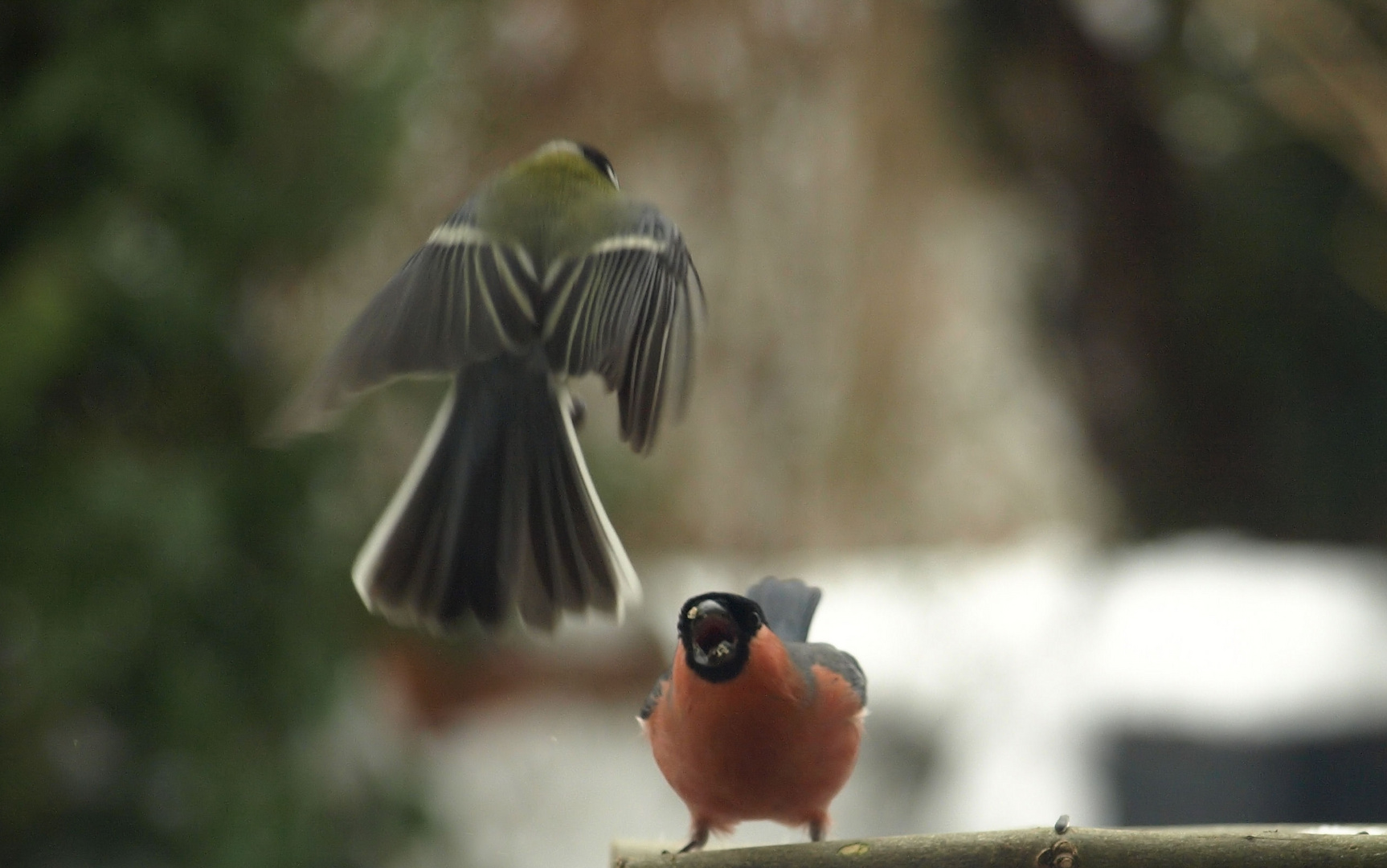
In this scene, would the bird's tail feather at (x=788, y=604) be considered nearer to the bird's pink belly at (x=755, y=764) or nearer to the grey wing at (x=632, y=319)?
the bird's pink belly at (x=755, y=764)

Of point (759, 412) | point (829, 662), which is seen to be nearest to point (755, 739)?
point (829, 662)

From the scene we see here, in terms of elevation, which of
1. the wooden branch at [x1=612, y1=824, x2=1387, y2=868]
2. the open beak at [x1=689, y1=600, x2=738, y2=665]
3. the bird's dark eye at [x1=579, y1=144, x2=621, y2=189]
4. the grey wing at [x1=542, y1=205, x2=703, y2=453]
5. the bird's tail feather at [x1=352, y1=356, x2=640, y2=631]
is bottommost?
the wooden branch at [x1=612, y1=824, x2=1387, y2=868]

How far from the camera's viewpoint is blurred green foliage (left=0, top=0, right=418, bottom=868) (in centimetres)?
225

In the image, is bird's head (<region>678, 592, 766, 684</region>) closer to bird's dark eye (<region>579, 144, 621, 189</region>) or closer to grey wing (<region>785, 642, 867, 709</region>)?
grey wing (<region>785, 642, 867, 709</region>)

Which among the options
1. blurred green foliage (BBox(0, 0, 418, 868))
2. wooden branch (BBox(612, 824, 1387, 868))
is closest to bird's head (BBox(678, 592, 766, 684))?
wooden branch (BBox(612, 824, 1387, 868))

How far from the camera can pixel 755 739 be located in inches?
39.9

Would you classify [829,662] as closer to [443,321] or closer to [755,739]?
[755,739]

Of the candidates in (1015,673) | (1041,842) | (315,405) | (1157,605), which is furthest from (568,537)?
(1157,605)

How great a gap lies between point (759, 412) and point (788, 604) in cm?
167

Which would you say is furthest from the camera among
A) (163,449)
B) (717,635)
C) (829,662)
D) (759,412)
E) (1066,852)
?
(759,412)

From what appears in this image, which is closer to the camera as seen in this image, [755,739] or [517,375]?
[517,375]

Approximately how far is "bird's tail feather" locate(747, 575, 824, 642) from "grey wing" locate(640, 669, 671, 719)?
145 mm

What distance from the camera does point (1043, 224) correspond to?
3814mm

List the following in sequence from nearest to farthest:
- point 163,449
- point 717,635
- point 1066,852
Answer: point 1066,852, point 717,635, point 163,449
